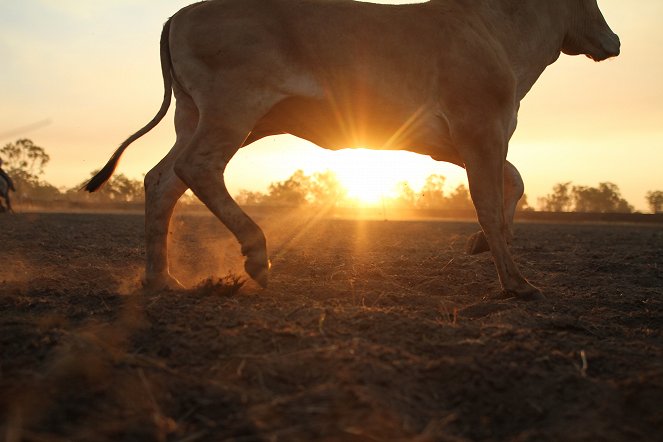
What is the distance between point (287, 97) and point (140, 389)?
8.38 feet

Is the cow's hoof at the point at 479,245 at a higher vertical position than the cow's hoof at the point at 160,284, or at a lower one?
higher

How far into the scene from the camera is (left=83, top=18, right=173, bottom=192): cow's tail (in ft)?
15.0

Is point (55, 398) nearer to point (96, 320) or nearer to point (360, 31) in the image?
point (96, 320)

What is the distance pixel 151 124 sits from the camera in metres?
A: 4.85

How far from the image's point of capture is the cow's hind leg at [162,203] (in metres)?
4.39

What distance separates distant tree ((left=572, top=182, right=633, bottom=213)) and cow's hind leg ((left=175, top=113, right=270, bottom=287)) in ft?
267

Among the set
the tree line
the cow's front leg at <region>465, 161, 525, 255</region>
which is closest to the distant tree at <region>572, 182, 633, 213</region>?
the tree line

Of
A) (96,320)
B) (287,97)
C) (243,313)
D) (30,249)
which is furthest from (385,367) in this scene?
(30,249)

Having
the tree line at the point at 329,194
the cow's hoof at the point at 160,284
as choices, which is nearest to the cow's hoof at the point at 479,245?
→ the cow's hoof at the point at 160,284

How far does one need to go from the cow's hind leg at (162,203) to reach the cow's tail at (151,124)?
107 mm

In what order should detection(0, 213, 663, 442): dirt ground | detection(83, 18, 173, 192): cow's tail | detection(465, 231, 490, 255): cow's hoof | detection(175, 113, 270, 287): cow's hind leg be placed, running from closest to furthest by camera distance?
detection(0, 213, 663, 442): dirt ground < detection(175, 113, 270, 287): cow's hind leg < detection(83, 18, 173, 192): cow's tail < detection(465, 231, 490, 255): cow's hoof

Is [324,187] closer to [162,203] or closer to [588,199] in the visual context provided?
[588,199]

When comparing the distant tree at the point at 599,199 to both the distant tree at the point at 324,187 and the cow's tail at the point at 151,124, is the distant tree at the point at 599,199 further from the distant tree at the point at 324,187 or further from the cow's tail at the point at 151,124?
the cow's tail at the point at 151,124

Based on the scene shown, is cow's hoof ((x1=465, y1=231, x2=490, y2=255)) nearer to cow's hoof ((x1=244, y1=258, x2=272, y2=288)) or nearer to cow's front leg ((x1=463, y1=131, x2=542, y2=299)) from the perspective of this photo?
cow's front leg ((x1=463, y1=131, x2=542, y2=299))
